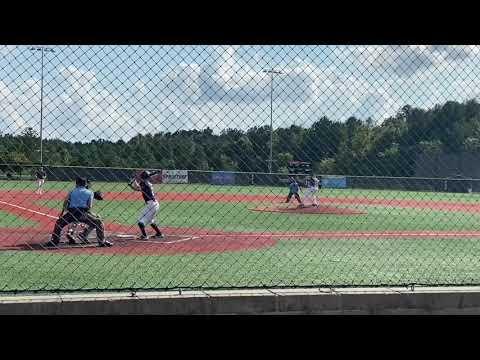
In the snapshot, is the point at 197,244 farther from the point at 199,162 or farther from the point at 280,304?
the point at 280,304

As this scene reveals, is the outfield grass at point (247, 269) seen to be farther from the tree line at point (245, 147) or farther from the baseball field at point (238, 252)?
the tree line at point (245, 147)

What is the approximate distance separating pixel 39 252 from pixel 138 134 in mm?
6167

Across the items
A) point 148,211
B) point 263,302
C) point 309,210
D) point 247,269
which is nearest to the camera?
point 263,302

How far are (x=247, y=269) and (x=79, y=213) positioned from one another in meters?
4.00

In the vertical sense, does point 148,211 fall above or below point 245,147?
below

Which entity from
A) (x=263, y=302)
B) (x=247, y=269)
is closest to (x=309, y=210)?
(x=247, y=269)

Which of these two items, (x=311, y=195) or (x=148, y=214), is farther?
(x=311, y=195)

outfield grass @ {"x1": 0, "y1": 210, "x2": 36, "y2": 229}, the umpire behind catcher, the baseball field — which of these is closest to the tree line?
the baseball field

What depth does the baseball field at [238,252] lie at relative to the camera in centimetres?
830

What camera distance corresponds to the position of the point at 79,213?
38.6ft

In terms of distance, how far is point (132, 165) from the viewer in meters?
6.04

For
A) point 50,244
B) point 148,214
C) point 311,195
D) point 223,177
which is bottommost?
point 50,244

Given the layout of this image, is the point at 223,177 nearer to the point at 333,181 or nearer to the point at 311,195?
the point at 333,181
